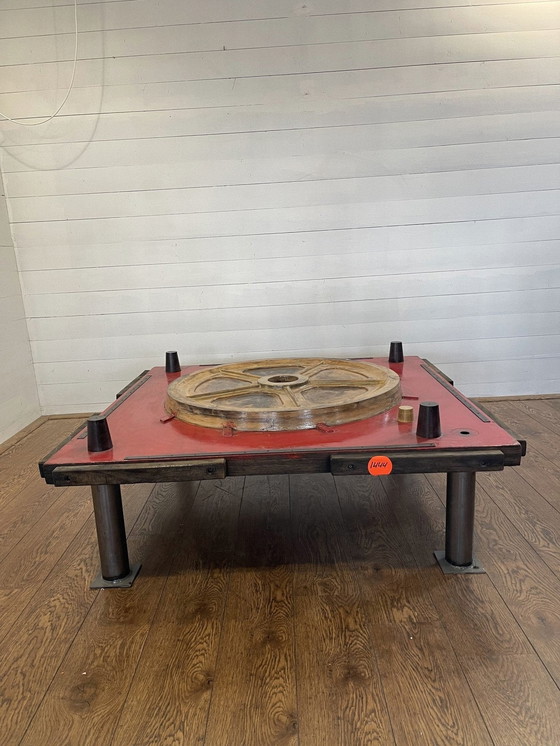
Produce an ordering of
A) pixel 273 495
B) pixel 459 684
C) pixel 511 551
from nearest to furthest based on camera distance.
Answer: pixel 459 684
pixel 511 551
pixel 273 495

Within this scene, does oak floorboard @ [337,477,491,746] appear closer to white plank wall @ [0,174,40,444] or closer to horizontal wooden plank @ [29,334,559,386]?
horizontal wooden plank @ [29,334,559,386]

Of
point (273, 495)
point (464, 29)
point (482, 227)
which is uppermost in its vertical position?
point (464, 29)

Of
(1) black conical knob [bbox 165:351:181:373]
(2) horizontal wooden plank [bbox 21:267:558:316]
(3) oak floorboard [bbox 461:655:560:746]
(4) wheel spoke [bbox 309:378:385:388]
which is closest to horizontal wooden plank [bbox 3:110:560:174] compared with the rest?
(2) horizontal wooden plank [bbox 21:267:558:316]

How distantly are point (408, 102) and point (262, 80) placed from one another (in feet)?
3.16

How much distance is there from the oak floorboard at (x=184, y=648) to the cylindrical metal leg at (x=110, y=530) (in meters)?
0.20

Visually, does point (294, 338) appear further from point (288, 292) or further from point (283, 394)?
point (283, 394)

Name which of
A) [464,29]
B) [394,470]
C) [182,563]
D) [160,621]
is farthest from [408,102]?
[160,621]

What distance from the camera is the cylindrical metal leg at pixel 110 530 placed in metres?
1.99

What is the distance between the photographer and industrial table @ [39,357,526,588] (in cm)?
182

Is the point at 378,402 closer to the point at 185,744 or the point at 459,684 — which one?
the point at 459,684

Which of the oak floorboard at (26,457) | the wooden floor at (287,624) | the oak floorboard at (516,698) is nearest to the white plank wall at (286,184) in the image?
the oak floorboard at (26,457)

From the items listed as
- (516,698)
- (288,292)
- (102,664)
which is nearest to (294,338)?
(288,292)

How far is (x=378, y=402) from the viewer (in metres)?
2.19

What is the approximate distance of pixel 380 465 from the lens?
1.80 metres
